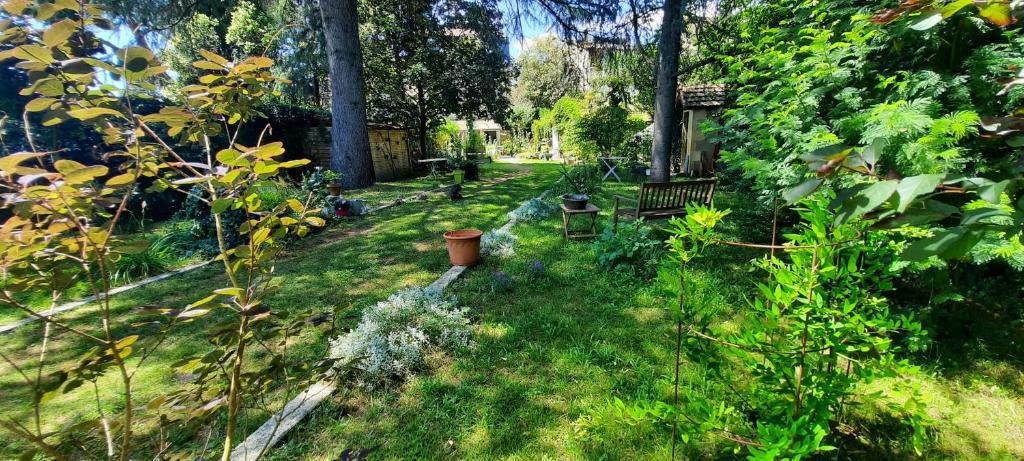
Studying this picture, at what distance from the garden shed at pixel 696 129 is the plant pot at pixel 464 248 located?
10.8 metres

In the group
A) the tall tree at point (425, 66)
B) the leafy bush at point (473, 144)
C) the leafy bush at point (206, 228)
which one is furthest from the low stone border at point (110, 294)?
the leafy bush at point (473, 144)

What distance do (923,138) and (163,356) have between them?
5319 millimetres

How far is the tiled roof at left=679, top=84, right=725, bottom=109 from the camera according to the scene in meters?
12.4

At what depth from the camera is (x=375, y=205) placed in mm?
8938

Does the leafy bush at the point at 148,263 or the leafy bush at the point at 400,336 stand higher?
the leafy bush at the point at 148,263

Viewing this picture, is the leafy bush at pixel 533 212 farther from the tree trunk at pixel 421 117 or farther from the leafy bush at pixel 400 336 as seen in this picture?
the tree trunk at pixel 421 117

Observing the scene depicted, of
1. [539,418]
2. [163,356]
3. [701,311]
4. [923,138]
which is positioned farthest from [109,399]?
[923,138]

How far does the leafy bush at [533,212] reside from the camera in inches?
287

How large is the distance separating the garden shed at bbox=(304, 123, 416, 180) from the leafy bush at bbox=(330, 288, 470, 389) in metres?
10.8

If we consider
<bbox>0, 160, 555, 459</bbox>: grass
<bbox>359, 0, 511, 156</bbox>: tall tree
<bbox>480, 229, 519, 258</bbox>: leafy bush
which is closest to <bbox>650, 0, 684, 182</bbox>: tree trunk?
<bbox>0, 160, 555, 459</bbox>: grass

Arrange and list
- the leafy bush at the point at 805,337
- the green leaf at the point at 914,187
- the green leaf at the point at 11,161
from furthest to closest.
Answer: the leafy bush at the point at 805,337
the green leaf at the point at 11,161
the green leaf at the point at 914,187

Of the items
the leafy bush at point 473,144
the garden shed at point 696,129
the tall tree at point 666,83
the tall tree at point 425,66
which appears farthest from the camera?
the leafy bush at point 473,144

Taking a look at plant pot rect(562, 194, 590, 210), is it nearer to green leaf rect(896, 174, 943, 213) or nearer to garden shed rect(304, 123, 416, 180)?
green leaf rect(896, 174, 943, 213)

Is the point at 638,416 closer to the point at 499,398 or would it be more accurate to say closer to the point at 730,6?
the point at 499,398
